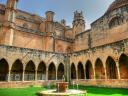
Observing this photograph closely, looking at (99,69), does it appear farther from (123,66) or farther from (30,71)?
(30,71)

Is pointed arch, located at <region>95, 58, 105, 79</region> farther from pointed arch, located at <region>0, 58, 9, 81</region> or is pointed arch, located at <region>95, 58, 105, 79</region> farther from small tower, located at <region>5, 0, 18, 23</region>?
small tower, located at <region>5, 0, 18, 23</region>

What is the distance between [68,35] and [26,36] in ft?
43.0

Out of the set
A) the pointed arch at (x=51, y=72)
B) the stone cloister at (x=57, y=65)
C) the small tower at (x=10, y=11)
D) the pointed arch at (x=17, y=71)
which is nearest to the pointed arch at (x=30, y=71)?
the stone cloister at (x=57, y=65)

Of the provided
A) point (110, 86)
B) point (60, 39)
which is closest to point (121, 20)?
point (110, 86)

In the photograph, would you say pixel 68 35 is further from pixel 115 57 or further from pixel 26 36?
pixel 115 57

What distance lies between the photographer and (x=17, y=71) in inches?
797

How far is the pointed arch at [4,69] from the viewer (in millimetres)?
18725

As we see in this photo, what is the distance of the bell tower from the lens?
74.9 ft

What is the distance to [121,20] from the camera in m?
21.6

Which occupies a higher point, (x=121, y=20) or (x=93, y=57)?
(x=121, y=20)

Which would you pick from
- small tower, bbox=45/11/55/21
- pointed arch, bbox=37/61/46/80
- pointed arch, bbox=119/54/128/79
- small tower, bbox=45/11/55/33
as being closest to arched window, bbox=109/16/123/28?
pointed arch, bbox=119/54/128/79

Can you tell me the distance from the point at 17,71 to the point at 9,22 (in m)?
8.00

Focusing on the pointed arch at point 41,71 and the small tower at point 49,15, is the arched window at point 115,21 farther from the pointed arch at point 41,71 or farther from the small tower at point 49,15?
the pointed arch at point 41,71

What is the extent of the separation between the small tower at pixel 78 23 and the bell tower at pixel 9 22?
13.8 metres
